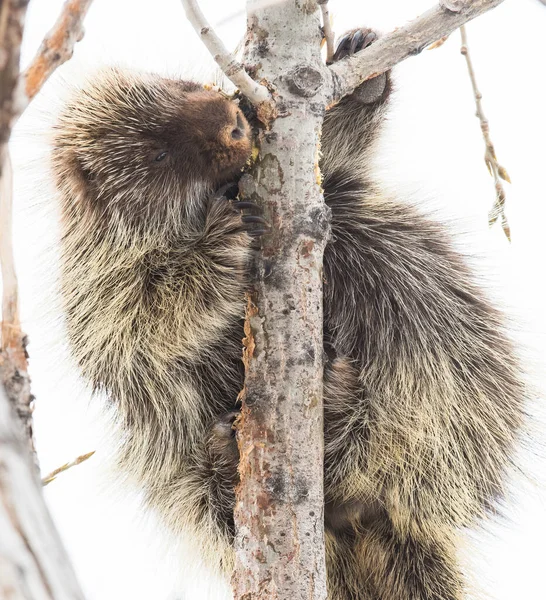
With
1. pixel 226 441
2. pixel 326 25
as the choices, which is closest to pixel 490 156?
pixel 326 25

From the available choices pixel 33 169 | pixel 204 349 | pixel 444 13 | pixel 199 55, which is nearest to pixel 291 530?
pixel 204 349

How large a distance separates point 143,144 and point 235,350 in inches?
28.8

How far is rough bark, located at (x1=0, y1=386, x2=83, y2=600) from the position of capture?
0.50 metres

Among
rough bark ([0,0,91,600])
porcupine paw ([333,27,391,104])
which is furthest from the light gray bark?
rough bark ([0,0,91,600])

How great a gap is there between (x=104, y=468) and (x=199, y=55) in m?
1.64

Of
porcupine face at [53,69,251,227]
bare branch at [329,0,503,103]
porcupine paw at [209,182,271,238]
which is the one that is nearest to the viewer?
porcupine paw at [209,182,271,238]

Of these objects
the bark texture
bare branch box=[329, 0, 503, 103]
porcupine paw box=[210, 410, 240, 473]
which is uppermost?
bare branch box=[329, 0, 503, 103]

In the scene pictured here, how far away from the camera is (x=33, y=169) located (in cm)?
239

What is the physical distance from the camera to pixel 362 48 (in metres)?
2.32

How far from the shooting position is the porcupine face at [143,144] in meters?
1.88

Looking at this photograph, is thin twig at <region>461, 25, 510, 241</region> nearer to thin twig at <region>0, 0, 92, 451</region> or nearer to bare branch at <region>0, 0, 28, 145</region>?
thin twig at <region>0, 0, 92, 451</region>

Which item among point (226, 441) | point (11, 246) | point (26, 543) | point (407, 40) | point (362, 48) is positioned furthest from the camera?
point (362, 48)

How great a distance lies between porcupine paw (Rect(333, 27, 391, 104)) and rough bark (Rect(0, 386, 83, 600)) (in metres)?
1.88

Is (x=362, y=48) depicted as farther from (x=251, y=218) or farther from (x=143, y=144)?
(x=251, y=218)
